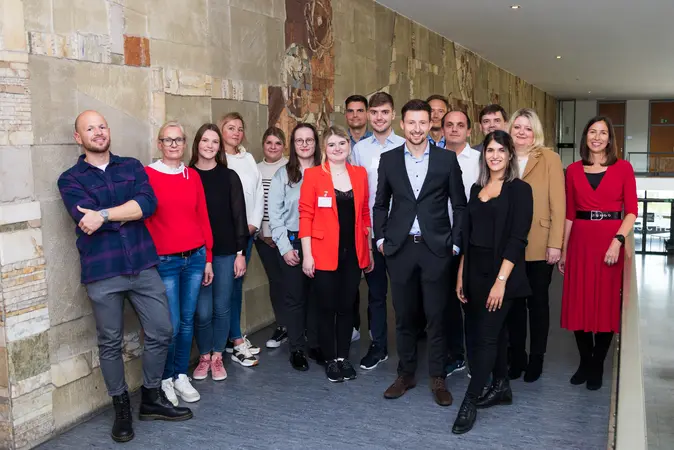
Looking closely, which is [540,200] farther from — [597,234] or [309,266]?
[309,266]

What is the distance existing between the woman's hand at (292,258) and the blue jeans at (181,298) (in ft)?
1.99

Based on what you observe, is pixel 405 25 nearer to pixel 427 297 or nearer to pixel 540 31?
pixel 540 31

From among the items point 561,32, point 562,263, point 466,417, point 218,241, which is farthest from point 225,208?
point 561,32

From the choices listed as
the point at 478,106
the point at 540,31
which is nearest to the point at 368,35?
the point at 540,31

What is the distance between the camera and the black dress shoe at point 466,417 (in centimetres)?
341

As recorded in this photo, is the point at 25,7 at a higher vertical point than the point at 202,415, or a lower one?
higher

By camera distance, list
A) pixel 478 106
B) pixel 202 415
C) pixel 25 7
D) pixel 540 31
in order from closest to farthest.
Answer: pixel 25 7
pixel 202 415
pixel 540 31
pixel 478 106

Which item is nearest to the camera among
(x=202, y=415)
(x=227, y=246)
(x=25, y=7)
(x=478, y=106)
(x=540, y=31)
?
(x=25, y=7)

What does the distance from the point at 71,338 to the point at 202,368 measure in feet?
3.17

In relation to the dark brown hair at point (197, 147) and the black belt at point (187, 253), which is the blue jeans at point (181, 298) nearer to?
the black belt at point (187, 253)

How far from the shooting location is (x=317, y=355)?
4.58 metres

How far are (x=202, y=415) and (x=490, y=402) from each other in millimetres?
1628

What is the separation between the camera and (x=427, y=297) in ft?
12.4

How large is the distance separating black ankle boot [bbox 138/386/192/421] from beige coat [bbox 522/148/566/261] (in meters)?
2.19
